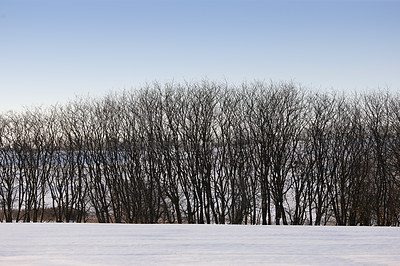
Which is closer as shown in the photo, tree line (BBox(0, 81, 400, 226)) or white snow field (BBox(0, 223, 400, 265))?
white snow field (BBox(0, 223, 400, 265))

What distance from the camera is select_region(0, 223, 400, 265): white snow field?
17.3 ft

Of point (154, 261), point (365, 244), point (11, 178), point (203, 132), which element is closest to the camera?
point (154, 261)

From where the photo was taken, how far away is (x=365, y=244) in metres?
6.55

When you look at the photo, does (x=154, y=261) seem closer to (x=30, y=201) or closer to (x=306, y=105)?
(x=306, y=105)

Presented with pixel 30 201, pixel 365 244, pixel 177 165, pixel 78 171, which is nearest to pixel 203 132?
pixel 177 165

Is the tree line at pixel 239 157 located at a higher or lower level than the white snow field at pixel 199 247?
higher

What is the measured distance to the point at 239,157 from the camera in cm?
2405

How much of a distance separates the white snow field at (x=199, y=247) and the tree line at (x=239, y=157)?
15047 mm

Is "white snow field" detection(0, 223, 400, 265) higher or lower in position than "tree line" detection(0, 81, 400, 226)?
lower

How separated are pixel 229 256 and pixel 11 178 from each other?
23.2 meters

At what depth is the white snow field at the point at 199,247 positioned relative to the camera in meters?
5.27

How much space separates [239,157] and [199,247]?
59.0 feet

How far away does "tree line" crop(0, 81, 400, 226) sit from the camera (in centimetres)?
2333

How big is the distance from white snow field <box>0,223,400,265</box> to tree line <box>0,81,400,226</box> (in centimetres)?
1505
